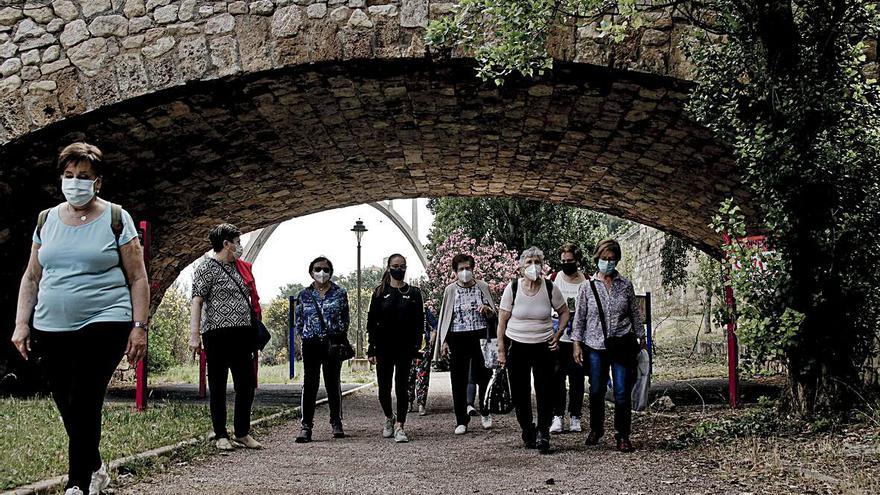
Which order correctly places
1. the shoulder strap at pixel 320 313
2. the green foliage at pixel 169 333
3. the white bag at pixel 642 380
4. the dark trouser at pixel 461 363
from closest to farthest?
the white bag at pixel 642 380
the shoulder strap at pixel 320 313
the dark trouser at pixel 461 363
the green foliage at pixel 169 333

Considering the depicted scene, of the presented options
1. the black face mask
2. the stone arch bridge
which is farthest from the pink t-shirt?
the stone arch bridge

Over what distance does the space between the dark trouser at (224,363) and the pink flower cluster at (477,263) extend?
12.8 meters

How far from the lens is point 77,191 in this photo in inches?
148

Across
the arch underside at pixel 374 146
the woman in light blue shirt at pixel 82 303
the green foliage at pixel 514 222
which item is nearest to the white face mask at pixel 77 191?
the woman in light blue shirt at pixel 82 303

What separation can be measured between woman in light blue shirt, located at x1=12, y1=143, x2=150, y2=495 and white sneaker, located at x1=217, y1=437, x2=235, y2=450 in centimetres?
215

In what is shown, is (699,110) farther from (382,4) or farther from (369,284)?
(369,284)

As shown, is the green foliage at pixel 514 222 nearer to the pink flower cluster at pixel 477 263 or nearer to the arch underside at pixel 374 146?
the pink flower cluster at pixel 477 263

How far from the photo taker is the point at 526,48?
6309mm

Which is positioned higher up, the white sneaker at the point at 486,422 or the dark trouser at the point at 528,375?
the dark trouser at the point at 528,375

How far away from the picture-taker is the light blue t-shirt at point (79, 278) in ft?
12.0

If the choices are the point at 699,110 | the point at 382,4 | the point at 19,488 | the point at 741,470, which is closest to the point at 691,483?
the point at 741,470

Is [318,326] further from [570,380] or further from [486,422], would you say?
[570,380]

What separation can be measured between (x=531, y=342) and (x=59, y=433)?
3.37m

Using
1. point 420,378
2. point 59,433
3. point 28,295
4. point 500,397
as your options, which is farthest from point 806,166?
point 59,433
